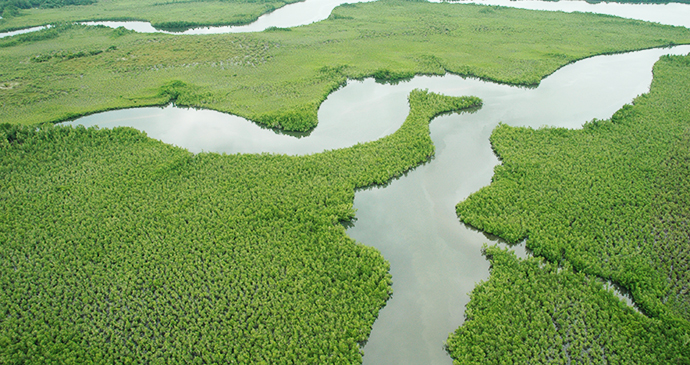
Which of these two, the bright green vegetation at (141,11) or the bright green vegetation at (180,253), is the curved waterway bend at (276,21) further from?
the bright green vegetation at (180,253)

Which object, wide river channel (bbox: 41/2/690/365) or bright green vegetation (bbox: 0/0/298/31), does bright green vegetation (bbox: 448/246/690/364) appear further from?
bright green vegetation (bbox: 0/0/298/31)

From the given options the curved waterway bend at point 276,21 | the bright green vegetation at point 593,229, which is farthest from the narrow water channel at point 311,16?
the bright green vegetation at point 593,229

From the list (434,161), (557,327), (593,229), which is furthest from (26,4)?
(557,327)

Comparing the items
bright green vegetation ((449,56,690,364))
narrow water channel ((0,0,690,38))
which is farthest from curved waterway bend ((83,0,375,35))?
bright green vegetation ((449,56,690,364))

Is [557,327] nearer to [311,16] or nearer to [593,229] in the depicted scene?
[593,229]

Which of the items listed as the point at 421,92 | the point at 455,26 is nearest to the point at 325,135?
the point at 421,92

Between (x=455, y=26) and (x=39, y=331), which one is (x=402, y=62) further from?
(x=39, y=331)
